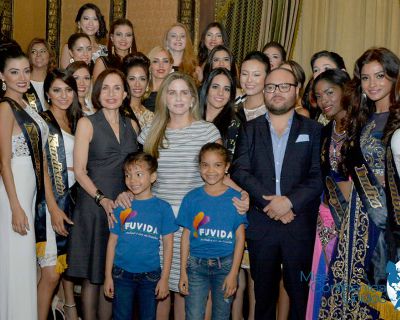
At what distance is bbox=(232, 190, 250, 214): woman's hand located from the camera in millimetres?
3133

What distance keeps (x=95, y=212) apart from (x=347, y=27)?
3619mm

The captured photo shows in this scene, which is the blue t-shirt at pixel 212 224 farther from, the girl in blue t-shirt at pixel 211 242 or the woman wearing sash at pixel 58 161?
the woman wearing sash at pixel 58 161

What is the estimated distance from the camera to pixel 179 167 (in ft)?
10.8

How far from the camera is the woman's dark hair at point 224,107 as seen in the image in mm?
3623

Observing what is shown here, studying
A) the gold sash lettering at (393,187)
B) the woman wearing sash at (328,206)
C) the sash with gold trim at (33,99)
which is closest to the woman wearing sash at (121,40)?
the sash with gold trim at (33,99)

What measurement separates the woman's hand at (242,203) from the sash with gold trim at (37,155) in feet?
3.27

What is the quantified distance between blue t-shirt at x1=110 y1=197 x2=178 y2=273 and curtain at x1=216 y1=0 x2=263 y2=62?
127 inches

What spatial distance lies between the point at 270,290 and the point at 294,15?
11.4 feet

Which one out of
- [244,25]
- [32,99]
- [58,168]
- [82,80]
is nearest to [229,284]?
[58,168]

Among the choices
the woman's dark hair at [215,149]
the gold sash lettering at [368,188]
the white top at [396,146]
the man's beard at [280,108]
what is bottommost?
the gold sash lettering at [368,188]

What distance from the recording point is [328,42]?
19.9ft

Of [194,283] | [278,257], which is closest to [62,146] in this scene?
[194,283]

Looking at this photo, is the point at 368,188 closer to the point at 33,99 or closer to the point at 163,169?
the point at 163,169

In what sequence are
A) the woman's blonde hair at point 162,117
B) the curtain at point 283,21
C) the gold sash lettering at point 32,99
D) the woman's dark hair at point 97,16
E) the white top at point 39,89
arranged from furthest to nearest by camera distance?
the curtain at point 283,21, the woman's dark hair at point 97,16, the white top at point 39,89, the gold sash lettering at point 32,99, the woman's blonde hair at point 162,117
